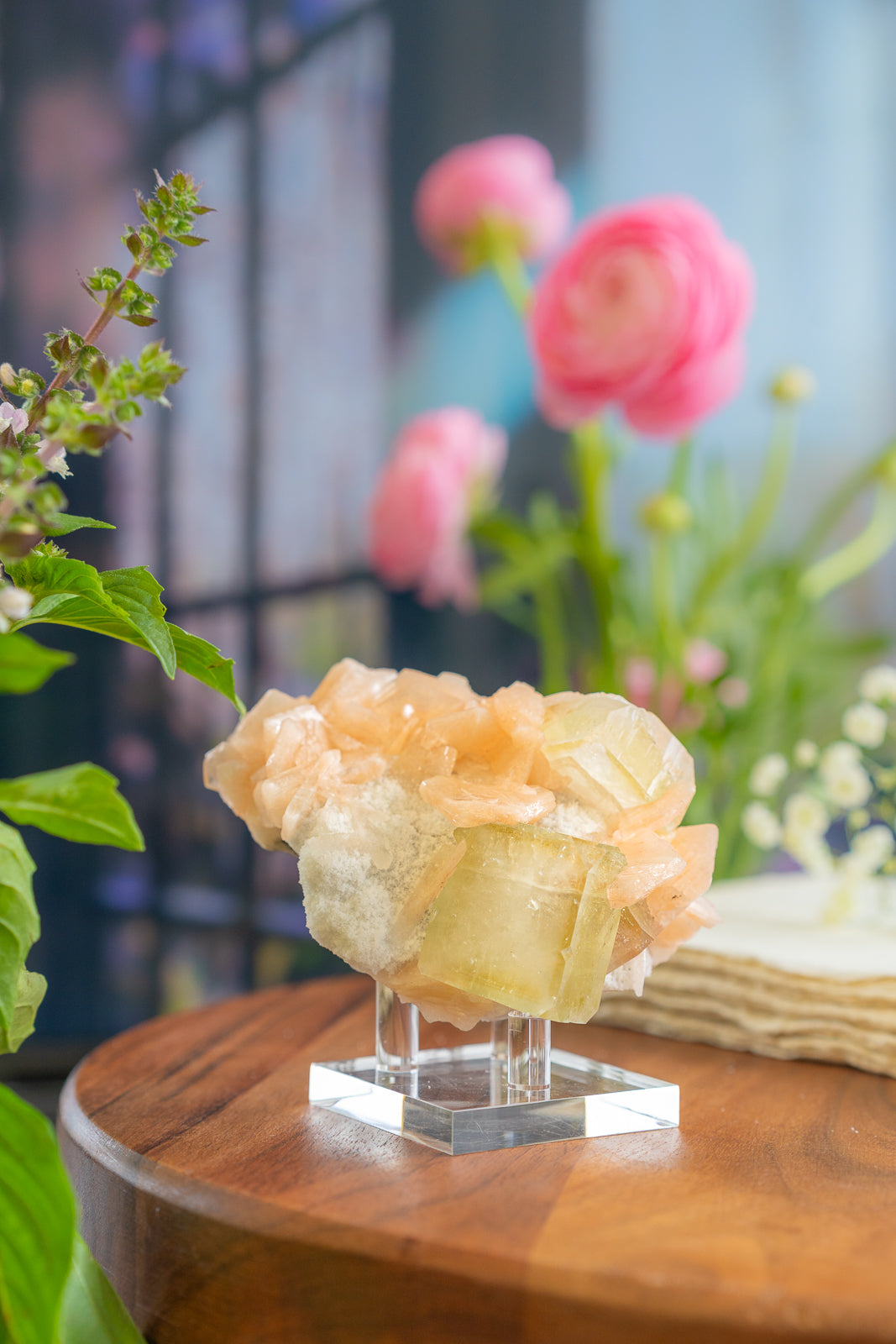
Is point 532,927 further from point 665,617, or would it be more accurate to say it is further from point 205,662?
point 665,617

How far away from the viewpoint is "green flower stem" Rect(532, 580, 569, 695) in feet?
4.10

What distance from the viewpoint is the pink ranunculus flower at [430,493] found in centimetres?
119

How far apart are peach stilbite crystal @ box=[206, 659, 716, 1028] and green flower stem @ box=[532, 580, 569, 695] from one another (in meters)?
0.71

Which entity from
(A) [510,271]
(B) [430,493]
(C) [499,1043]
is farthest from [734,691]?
(C) [499,1043]

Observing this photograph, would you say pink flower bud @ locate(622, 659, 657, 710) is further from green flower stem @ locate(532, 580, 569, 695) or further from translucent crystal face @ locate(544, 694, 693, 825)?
translucent crystal face @ locate(544, 694, 693, 825)

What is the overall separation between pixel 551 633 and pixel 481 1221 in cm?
90

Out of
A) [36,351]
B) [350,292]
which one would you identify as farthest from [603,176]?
[36,351]

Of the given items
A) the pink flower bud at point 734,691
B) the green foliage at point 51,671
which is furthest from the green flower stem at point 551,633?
the green foliage at point 51,671

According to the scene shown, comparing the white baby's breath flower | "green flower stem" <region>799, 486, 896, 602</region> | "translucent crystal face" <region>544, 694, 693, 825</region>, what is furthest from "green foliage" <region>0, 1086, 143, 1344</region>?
"green flower stem" <region>799, 486, 896, 602</region>

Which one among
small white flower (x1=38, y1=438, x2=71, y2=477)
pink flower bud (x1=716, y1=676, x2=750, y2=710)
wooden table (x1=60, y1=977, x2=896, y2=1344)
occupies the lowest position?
wooden table (x1=60, y1=977, x2=896, y2=1344)

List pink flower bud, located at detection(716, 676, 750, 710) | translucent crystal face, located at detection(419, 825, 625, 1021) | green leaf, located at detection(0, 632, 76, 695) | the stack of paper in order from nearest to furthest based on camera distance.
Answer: green leaf, located at detection(0, 632, 76, 695)
translucent crystal face, located at detection(419, 825, 625, 1021)
the stack of paper
pink flower bud, located at detection(716, 676, 750, 710)

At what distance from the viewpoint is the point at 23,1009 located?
43 centimetres

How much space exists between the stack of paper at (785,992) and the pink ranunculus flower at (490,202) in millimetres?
744

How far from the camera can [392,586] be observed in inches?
51.8
